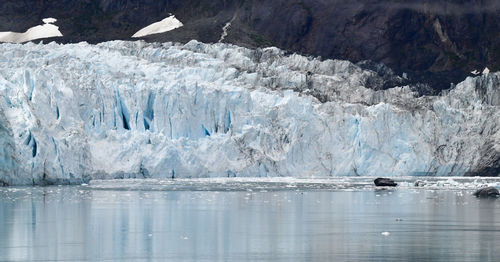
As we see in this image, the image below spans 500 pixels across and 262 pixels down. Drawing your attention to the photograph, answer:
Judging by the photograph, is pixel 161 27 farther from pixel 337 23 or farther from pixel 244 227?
pixel 244 227

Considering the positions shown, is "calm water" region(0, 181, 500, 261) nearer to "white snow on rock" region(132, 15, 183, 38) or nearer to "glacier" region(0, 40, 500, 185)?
"glacier" region(0, 40, 500, 185)

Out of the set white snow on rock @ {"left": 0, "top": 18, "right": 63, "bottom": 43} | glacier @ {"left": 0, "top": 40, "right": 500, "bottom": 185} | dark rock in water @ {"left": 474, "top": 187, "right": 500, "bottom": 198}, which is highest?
white snow on rock @ {"left": 0, "top": 18, "right": 63, "bottom": 43}

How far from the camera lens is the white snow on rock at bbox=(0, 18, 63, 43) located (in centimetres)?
7188

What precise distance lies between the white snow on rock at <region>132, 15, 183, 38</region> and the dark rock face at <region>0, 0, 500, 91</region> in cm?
66

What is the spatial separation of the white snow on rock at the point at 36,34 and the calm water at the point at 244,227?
141 feet

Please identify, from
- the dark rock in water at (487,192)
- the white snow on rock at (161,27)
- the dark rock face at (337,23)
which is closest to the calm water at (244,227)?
the dark rock in water at (487,192)

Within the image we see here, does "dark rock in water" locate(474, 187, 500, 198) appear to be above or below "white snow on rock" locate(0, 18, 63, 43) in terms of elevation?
below

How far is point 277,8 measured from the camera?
8000cm

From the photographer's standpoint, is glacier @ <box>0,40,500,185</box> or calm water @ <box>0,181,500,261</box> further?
glacier @ <box>0,40,500,185</box>

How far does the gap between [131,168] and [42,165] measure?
23.3ft

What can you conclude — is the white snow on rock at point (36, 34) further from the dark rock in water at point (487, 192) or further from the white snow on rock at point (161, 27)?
the dark rock in water at point (487, 192)

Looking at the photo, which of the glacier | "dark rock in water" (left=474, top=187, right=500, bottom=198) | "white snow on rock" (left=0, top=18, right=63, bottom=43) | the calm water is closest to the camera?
the calm water

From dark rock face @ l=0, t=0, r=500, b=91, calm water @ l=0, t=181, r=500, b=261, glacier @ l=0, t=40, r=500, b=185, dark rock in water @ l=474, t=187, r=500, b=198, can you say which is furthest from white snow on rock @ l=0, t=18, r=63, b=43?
dark rock in water @ l=474, t=187, r=500, b=198

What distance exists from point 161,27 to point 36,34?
10.1 meters
